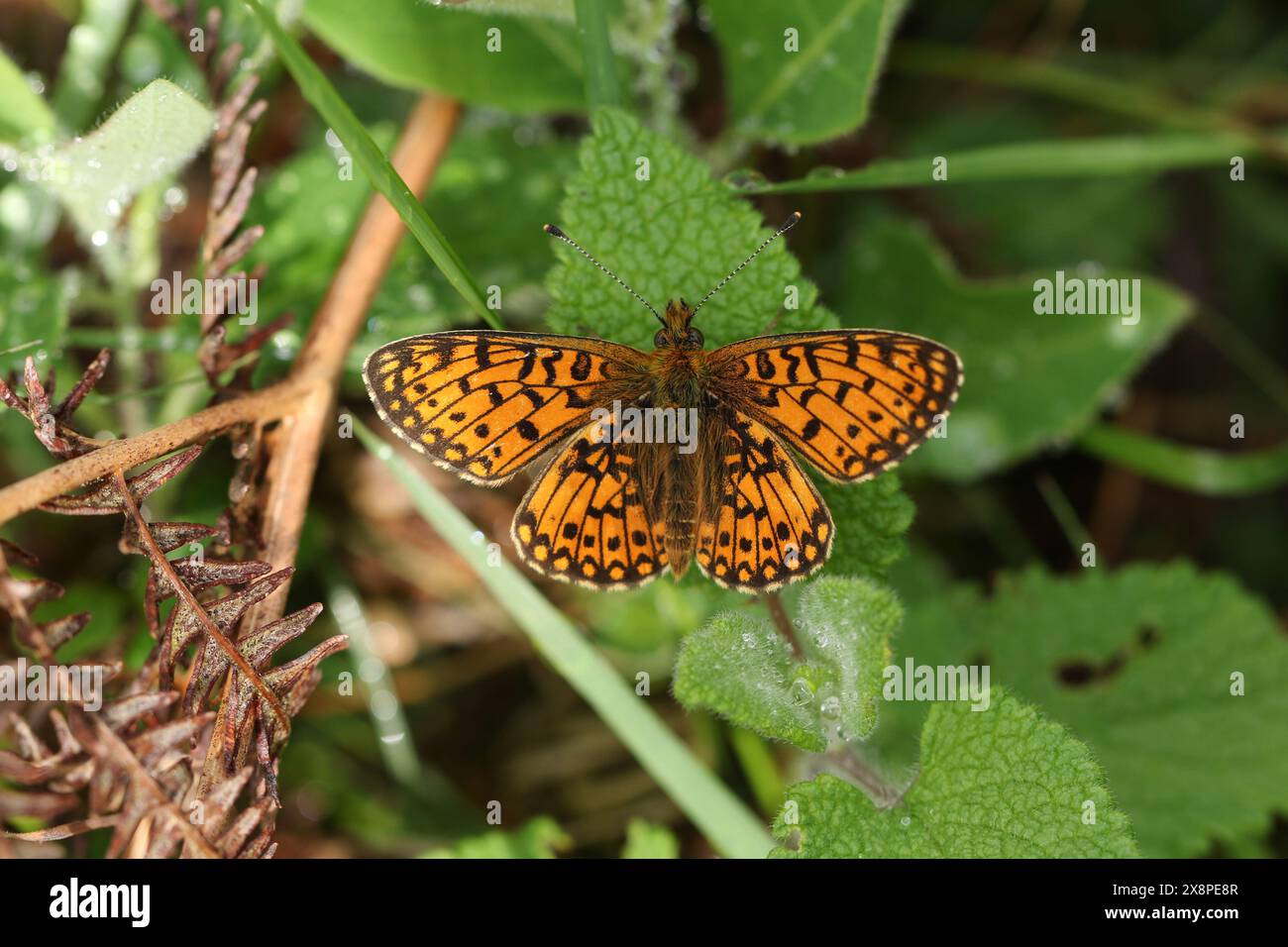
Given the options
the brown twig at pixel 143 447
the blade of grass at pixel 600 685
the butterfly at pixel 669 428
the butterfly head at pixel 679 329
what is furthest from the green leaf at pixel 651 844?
the brown twig at pixel 143 447

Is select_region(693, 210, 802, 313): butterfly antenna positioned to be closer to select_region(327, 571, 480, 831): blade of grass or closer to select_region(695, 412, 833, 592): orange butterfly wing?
select_region(695, 412, 833, 592): orange butterfly wing

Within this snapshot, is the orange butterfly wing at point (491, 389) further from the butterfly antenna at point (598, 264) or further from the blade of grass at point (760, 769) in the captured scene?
the blade of grass at point (760, 769)

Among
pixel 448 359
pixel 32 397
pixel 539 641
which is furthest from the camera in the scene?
pixel 539 641

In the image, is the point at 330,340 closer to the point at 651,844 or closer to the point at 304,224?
the point at 304,224

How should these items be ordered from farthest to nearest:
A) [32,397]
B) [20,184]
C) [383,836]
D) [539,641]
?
[383,836], [20,184], [539,641], [32,397]

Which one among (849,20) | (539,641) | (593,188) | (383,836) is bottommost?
(383,836)

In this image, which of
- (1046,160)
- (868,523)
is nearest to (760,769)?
(868,523)

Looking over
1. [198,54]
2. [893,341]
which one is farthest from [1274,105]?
[198,54]
